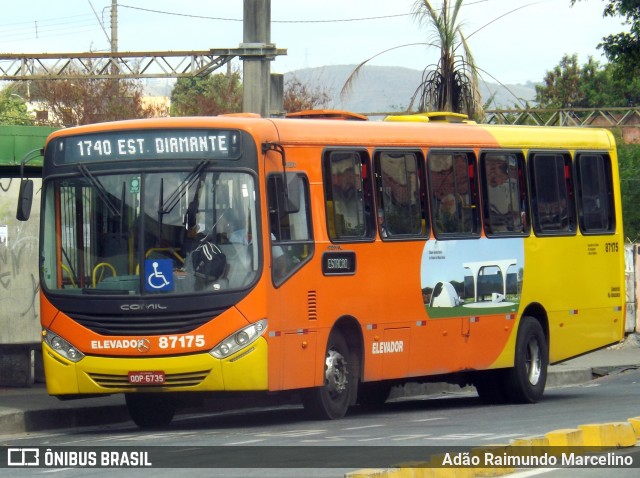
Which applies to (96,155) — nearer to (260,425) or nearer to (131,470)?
(260,425)

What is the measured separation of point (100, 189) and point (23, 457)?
3.29 metres

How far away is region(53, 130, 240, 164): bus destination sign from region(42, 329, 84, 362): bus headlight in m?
1.72

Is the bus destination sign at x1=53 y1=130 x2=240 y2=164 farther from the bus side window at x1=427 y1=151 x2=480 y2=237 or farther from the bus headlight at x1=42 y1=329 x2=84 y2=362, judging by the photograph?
the bus side window at x1=427 y1=151 x2=480 y2=237

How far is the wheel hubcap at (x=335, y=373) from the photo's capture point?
1452 centimetres

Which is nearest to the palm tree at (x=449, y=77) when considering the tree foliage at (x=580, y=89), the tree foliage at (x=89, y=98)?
the tree foliage at (x=89, y=98)

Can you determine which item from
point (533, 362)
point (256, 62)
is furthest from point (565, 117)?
point (533, 362)

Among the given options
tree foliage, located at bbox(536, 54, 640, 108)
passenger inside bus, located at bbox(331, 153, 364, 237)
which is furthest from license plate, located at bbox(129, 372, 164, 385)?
tree foliage, located at bbox(536, 54, 640, 108)

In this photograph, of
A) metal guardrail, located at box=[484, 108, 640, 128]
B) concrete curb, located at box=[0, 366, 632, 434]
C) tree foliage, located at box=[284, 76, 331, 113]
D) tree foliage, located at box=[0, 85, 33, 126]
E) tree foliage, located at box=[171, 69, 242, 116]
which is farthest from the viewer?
tree foliage, located at box=[284, 76, 331, 113]

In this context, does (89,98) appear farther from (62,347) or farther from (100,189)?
(62,347)

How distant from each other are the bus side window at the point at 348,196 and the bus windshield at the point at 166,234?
1330mm

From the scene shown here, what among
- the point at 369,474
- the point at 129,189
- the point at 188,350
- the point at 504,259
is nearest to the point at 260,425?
the point at 188,350

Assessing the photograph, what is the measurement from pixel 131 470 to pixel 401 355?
5.77m

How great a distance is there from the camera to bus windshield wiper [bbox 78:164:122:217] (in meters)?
13.7

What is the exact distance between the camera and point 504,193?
56.7 ft
